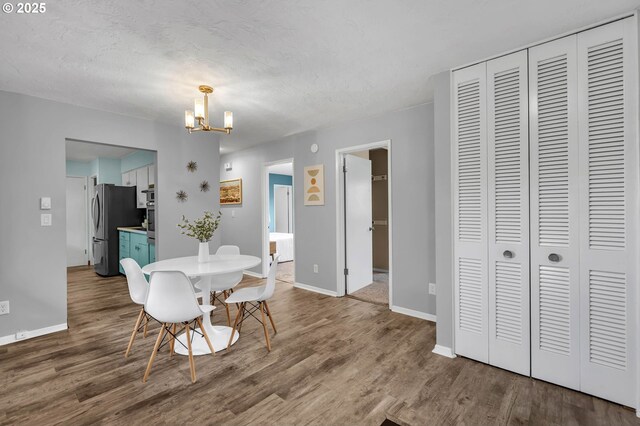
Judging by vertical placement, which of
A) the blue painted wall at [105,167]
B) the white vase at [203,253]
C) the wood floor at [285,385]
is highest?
the blue painted wall at [105,167]

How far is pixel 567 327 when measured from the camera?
6.72 feet

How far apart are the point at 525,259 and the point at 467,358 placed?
927 mm

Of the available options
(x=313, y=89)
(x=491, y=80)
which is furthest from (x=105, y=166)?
(x=491, y=80)

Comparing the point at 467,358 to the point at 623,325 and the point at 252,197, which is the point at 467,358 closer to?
the point at 623,325

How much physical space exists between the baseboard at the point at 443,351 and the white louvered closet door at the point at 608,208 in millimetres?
823

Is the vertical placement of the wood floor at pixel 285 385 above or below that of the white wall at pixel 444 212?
below

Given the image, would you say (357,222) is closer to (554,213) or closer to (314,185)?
(314,185)

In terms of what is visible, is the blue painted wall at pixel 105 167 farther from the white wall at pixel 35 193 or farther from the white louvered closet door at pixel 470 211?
the white louvered closet door at pixel 470 211

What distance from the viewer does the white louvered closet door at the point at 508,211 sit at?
2.20 m

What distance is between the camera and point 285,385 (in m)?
2.12

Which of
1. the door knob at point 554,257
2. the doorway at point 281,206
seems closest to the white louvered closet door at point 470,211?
the door knob at point 554,257

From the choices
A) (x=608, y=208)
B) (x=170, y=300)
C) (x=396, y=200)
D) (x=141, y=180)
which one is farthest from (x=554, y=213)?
(x=141, y=180)

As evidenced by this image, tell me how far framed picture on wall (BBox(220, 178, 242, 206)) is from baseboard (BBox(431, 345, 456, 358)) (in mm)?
4181

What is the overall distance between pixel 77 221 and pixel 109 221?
1674 mm
